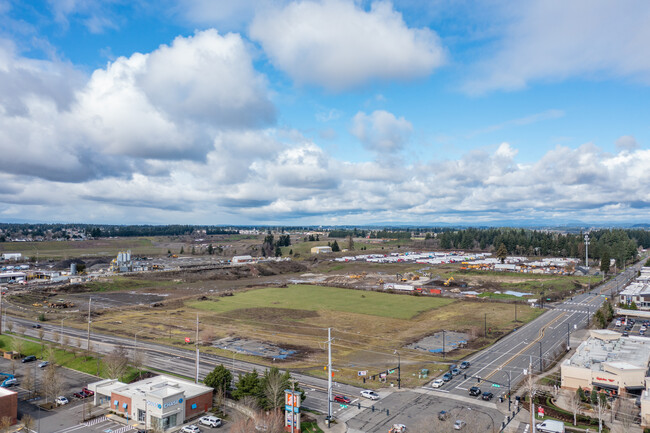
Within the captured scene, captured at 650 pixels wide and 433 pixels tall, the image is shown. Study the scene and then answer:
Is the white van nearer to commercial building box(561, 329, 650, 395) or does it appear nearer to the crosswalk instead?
commercial building box(561, 329, 650, 395)

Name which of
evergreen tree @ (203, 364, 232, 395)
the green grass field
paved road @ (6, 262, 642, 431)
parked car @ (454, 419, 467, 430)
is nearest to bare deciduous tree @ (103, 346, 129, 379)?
paved road @ (6, 262, 642, 431)

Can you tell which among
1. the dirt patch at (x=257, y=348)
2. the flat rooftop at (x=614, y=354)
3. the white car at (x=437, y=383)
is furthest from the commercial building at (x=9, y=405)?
the flat rooftop at (x=614, y=354)

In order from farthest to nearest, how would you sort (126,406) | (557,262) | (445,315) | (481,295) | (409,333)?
A: (557,262), (481,295), (445,315), (409,333), (126,406)

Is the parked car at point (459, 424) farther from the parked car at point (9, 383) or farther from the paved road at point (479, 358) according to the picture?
the parked car at point (9, 383)

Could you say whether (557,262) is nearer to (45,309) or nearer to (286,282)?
(286,282)

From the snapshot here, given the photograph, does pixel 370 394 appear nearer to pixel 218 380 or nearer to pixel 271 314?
pixel 218 380

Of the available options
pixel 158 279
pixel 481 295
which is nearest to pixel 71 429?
pixel 481 295

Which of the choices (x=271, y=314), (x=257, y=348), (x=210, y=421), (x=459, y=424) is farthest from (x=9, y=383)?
(x=459, y=424)
